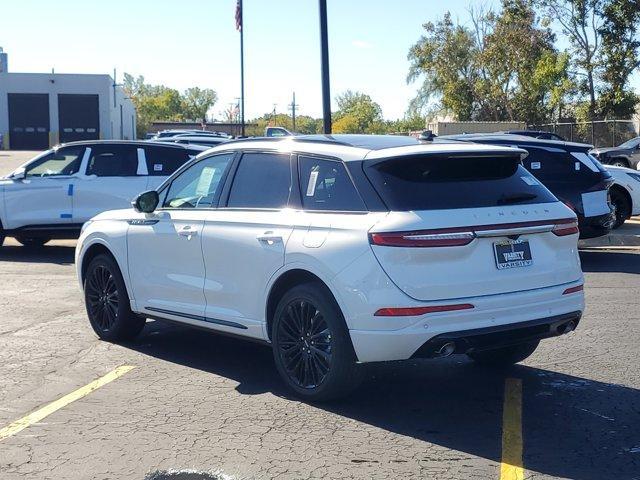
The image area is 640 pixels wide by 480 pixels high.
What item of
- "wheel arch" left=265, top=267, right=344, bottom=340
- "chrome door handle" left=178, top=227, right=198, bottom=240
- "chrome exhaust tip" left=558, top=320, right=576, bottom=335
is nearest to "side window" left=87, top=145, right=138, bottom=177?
"chrome door handle" left=178, top=227, right=198, bottom=240

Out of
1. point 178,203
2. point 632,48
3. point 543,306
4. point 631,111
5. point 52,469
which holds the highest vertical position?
point 632,48

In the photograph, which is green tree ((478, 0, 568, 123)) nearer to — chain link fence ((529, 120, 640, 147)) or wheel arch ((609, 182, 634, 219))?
chain link fence ((529, 120, 640, 147))

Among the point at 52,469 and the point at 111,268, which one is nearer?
the point at 52,469

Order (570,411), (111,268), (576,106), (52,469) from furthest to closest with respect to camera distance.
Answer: (576,106) → (111,268) → (570,411) → (52,469)

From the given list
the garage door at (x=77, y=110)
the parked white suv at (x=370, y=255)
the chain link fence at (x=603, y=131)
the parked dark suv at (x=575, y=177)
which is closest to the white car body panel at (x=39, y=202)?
the parked dark suv at (x=575, y=177)

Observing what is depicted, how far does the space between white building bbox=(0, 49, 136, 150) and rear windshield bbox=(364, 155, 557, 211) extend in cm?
8637

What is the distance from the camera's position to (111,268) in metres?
8.34

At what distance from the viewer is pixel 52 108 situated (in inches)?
3548

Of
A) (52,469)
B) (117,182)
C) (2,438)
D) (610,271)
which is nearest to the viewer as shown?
(52,469)

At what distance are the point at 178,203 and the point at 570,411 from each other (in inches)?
143

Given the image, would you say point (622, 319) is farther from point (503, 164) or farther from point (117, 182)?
point (117, 182)

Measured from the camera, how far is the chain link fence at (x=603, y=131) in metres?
40.3

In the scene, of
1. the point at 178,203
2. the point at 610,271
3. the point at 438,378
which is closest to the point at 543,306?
the point at 438,378

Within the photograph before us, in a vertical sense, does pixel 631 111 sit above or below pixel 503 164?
above
